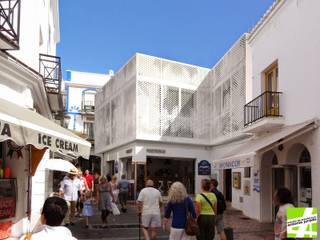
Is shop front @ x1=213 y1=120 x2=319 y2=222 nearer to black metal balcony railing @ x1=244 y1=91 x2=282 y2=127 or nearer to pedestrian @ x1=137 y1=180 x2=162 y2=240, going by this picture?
black metal balcony railing @ x1=244 y1=91 x2=282 y2=127

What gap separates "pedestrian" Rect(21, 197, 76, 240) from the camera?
3639mm

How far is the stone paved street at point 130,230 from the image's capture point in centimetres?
A: 1397

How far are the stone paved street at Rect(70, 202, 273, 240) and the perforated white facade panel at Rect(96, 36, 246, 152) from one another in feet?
33.3

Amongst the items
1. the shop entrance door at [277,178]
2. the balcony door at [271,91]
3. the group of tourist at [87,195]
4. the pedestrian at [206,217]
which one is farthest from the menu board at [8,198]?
the shop entrance door at [277,178]

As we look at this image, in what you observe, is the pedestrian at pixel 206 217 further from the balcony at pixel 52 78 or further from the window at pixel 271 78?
the window at pixel 271 78

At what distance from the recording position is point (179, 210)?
A: 9102 mm

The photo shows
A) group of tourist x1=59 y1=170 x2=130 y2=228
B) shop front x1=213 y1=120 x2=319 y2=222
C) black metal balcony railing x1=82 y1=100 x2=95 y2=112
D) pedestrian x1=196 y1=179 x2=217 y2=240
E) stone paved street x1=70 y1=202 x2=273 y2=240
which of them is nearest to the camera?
pedestrian x1=196 y1=179 x2=217 y2=240

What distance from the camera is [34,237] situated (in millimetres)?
3635

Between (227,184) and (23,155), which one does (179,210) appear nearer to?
(23,155)

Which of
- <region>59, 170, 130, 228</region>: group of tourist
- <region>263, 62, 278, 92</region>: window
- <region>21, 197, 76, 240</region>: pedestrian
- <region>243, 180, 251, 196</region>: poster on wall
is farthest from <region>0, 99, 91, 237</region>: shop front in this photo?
<region>243, 180, 251, 196</region>: poster on wall

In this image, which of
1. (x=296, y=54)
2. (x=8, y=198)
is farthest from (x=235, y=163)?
(x=8, y=198)

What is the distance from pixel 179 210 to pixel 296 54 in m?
7.13

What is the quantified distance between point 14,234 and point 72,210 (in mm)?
6746

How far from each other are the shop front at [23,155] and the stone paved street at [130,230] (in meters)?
2.64
